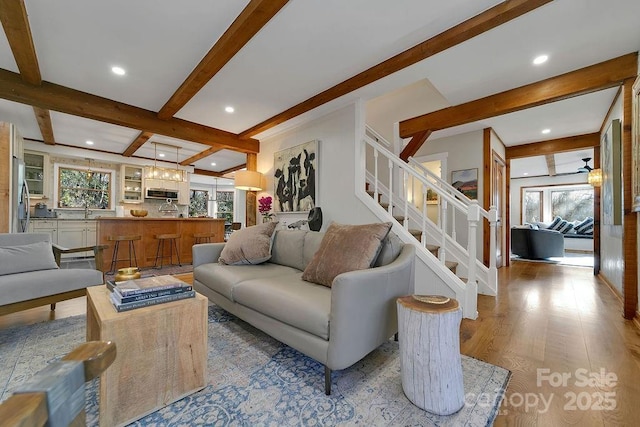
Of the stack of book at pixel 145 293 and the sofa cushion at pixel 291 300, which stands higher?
the stack of book at pixel 145 293

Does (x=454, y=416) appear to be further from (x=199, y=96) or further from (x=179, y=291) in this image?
(x=199, y=96)

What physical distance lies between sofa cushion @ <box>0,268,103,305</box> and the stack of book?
940 mm

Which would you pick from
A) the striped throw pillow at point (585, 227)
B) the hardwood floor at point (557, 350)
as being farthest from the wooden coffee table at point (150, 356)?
the striped throw pillow at point (585, 227)

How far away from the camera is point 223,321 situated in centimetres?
238

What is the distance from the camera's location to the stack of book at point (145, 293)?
1.33m

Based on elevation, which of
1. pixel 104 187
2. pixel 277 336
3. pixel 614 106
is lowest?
pixel 277 336

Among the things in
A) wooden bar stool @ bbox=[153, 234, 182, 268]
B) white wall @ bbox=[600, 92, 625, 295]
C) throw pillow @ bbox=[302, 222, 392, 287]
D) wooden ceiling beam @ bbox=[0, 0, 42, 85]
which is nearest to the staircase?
throw pillow @ bbox=[302, 222, 392, 287]

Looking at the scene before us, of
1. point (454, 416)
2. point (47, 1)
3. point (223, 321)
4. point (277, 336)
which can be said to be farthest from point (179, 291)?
point (47, 1)

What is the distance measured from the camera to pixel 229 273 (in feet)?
7.57

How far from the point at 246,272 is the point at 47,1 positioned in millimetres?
2502

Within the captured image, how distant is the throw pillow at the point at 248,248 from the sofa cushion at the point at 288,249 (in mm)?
112

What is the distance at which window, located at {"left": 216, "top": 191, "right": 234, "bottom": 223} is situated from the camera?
11398mm

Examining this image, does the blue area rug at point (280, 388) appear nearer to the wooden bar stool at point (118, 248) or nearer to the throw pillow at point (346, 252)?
the throw pillow at point (346, 252)

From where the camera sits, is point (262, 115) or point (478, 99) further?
point (262, 115)
